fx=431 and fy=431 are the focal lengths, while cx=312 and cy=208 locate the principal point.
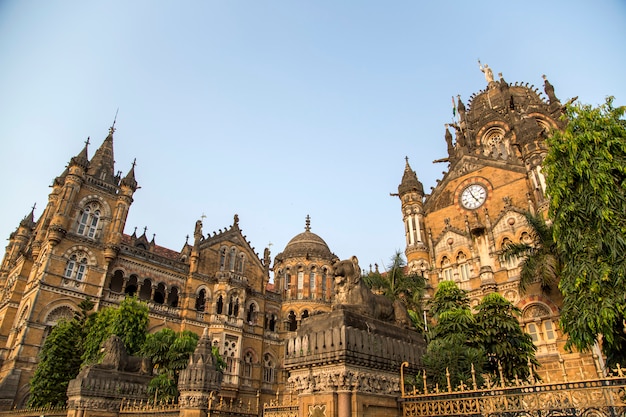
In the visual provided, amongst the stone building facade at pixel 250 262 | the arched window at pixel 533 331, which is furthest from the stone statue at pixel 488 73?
the arched window at pixel 533 331

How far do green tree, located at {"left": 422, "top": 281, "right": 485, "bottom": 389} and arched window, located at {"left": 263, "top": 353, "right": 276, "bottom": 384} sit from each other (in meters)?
20.2

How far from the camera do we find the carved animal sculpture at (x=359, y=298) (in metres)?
8.13

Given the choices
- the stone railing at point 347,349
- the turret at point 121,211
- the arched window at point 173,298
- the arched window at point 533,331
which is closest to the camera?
the stone railing at point 347,349

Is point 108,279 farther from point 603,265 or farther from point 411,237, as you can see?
point 603,265

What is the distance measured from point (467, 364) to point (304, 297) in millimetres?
28185

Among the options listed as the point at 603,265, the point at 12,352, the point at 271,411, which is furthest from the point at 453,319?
the point at 12,352

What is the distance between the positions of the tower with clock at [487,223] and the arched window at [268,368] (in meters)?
15.7

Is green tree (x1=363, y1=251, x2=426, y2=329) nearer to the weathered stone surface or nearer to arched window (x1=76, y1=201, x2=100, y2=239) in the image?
the weathered stone surface

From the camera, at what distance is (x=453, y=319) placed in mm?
17641

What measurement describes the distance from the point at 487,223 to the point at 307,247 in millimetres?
18489

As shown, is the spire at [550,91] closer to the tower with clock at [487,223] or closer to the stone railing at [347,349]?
the tower with clock at [487,223]

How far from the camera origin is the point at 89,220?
32.4 meters

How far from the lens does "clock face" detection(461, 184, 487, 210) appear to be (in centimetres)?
3069

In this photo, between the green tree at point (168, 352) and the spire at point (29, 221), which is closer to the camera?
the green tree at point (168, 352)
